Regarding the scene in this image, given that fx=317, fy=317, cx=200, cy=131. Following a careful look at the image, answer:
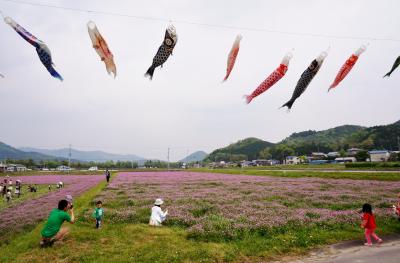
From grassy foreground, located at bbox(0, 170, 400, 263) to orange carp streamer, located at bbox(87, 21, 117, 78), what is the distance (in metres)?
6.21

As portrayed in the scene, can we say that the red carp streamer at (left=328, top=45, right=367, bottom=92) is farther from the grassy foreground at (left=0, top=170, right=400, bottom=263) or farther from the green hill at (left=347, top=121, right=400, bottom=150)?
the green hill at (left=347, top=121, right=400, bottom=150)

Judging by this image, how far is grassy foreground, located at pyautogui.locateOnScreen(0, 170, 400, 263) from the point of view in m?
10.6

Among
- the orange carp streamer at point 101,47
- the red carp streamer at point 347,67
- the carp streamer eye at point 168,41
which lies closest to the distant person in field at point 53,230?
the orange carp streamer at point 101,47

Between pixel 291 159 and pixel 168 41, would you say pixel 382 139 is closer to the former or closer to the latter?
pixel 291 159

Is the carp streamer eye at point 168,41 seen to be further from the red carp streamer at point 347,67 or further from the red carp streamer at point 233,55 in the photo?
the red carp streamer at point 347,67

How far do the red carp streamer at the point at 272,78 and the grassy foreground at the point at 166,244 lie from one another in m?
5.58

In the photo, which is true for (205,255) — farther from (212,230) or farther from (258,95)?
(258,95)

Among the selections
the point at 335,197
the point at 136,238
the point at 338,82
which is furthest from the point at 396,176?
the point at 136,238

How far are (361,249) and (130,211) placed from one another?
11021mm

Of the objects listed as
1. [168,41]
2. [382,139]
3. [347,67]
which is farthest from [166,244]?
[382,139]

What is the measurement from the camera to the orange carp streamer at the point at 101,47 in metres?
10.5

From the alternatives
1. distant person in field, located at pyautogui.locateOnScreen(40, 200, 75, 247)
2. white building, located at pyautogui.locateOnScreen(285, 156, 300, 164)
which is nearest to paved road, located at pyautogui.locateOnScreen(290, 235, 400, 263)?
distant person in field, located at pyautogui.locateOnScreen(40, 200, 75, 247)

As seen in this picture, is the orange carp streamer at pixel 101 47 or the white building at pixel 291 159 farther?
the white building at pixel 291 159

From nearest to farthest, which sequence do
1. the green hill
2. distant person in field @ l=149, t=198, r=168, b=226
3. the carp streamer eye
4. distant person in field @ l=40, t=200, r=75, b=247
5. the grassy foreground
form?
the grassy foreground < the carp streamer eye < distant person in field @ l=40, t=200, r=75, b=247 < distant person in field @ l=149, t=198, r=168, b=226 < the green hill
